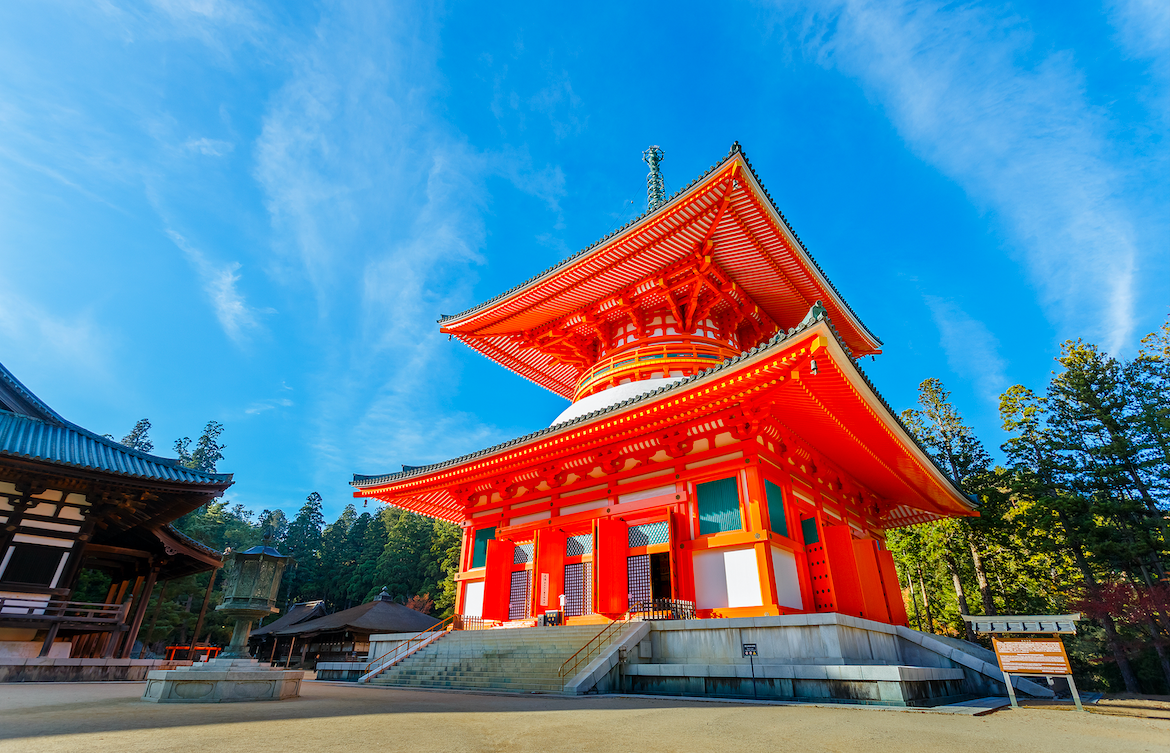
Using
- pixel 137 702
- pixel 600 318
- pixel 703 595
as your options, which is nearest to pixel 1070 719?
pixel 703 595

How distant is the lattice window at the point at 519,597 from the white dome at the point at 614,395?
4444mm

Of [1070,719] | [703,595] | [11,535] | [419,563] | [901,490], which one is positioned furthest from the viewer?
[419,563]

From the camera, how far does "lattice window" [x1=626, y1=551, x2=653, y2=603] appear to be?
12.3m

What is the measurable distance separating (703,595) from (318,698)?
7368 millimetres

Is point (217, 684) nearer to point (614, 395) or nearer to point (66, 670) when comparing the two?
point (66, 670)

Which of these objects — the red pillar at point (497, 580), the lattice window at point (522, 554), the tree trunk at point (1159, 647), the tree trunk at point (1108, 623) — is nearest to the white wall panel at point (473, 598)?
the red pillar at point (497, 580)

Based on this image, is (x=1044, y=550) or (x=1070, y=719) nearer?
(x=1070, y=719)

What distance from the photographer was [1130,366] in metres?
23.6

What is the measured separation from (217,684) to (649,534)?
8.51m

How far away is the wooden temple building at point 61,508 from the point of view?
13109 millimetres

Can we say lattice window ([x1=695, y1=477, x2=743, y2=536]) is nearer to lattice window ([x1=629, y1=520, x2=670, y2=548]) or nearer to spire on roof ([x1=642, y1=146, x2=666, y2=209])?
lattice window ([x1=629, y1=520, x2=670, y2=548])

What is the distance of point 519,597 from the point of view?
14500mm

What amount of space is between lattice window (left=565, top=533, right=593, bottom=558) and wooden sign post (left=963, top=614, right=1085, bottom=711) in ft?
26.4

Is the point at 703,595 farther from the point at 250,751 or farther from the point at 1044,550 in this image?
the point at 1044,550
